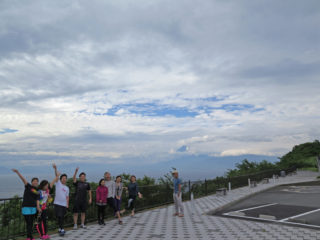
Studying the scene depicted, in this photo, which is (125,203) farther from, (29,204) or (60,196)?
(29,204)

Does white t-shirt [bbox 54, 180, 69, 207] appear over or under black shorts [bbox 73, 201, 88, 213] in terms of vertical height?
over

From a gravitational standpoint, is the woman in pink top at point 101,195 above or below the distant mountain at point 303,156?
below

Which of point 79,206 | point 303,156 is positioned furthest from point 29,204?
point 303,156

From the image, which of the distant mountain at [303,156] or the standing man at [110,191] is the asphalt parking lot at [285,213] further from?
the distant mountain at [303,156]

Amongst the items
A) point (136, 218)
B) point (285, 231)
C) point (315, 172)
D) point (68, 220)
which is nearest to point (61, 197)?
point (68, 220)

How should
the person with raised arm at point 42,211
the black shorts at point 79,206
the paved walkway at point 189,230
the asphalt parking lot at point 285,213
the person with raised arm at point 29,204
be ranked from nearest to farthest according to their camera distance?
1. the person with raised arm at point 29,204
2. the person with raised arm at point 42,211
3. the paved walkway at point 189,230
4. the black shorts at point 79,206
5. the asphalt parking lot at point 285,213

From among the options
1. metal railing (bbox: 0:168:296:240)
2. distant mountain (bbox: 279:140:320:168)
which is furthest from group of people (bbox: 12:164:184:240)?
distant mountain (bbox: 279:140:320:168)

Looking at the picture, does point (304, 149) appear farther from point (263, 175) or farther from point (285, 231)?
point (285, 231)

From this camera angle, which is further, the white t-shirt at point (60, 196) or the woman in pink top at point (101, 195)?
the woman in pink top at point (101, 195)

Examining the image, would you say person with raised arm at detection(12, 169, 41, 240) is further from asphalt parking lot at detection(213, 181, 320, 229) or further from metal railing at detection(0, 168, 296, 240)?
asphalt parking lot at detection(213, 181, 320, 229)

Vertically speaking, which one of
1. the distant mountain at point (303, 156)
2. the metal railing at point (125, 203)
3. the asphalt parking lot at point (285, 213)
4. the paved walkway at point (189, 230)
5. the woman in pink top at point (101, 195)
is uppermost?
the distant mountain at point (303, 156)

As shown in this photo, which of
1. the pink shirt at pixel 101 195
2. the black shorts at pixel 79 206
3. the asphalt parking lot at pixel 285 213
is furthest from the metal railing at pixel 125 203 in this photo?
the asphalt parking lot at pixel 285 213

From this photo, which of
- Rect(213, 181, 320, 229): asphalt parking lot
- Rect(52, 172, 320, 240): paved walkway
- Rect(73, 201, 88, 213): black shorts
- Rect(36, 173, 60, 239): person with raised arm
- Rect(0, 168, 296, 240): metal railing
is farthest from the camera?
Rect(213, 181, 320, 229): asphalt parking lot

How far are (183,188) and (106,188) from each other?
26.9ft
